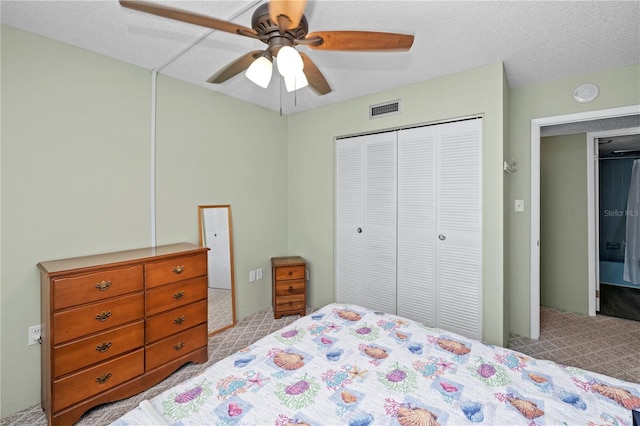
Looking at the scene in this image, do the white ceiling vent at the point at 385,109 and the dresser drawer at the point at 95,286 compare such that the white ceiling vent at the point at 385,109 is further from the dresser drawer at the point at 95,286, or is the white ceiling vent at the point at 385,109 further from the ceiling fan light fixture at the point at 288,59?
the dresser drawer at the point at 95,286

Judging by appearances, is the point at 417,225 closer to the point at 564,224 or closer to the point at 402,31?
the point at 402,31

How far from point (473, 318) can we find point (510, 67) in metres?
2.17

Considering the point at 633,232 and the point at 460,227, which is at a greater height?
the point at 460,227

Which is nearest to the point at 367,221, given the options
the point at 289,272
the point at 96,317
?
the point at 289,272

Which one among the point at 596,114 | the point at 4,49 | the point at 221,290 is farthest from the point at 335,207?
→ the point at 4,49

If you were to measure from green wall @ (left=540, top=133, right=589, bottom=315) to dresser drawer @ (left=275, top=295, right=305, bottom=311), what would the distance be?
2.98 metres

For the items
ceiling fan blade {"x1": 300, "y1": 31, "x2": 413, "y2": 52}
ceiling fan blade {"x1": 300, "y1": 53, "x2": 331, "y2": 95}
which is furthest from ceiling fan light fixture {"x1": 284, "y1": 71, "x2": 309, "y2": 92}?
ceiling fan blade {"x1": 300, "y1": 31, "x2": 413, "y2": 52}

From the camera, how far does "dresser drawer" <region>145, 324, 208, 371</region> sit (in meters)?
2.14

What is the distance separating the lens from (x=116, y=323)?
1.95 meters

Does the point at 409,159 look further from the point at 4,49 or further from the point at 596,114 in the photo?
the point at 4,49

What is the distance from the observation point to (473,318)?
2600mm

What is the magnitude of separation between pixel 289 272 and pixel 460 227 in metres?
1.84

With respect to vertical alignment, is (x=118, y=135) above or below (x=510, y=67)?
below

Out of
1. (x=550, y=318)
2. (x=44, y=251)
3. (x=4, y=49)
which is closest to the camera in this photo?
(x=4, y=49)
